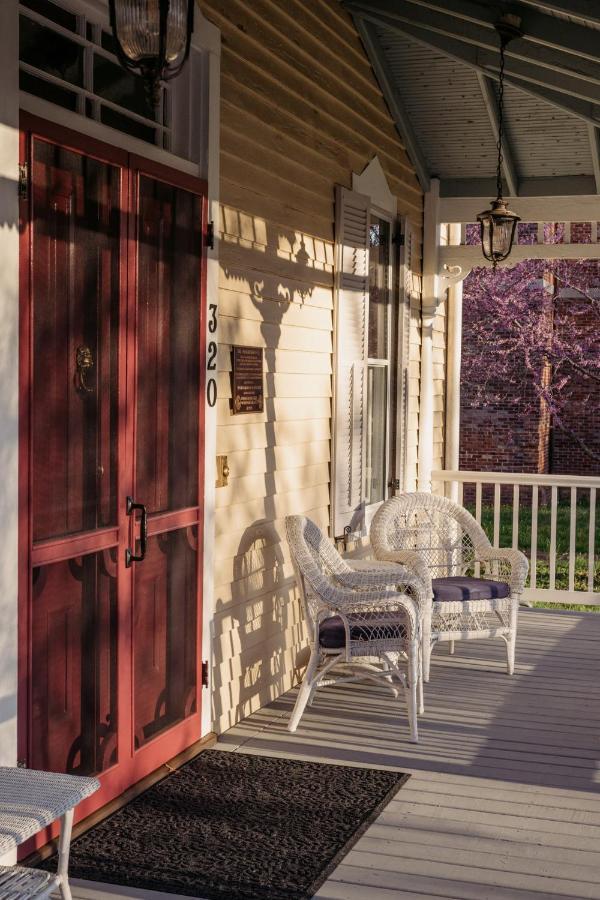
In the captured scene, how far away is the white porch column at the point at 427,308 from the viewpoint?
8305 millimetres

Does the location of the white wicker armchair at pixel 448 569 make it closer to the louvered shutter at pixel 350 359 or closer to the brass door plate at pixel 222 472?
the louvered shutter at pixel 350 359

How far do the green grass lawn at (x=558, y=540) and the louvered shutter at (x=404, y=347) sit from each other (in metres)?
2.68

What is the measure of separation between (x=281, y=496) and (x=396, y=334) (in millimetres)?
2310

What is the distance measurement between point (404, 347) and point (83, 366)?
420 centimetres

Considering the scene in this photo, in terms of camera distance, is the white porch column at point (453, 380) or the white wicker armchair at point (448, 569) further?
the white porch column at point (453, 380)

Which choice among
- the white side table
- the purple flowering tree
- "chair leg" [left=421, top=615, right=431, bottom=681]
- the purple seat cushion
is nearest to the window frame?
"chair leg" [left=421, top=615, right=431, bottom=681]

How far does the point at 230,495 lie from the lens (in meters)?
5.09

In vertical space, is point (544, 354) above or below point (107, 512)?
above

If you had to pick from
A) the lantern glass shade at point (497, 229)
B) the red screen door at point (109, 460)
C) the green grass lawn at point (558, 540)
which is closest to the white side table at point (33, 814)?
the red screen door at point (109, 460)

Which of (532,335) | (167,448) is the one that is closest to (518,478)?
(167,448)

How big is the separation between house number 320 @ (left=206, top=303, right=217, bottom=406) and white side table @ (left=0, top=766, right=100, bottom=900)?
6.89ft

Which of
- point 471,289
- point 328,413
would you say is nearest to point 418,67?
point 328,413

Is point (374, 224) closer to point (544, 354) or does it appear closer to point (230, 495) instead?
point (230, 495)

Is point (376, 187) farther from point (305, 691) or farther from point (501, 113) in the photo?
point (305, 691)
